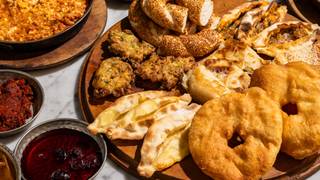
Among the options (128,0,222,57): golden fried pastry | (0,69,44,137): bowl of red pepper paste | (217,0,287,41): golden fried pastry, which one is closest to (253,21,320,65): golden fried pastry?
(217,0,287,41): golden fried pastry

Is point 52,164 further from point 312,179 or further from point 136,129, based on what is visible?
point 312,179

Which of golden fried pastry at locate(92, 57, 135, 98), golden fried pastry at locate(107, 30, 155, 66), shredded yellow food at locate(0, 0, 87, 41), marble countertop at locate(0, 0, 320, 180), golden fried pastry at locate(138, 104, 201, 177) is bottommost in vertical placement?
marble countertop at locate(0, 0, 320, 180)

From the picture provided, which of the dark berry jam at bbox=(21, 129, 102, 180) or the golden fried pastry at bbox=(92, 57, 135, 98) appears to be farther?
the golden fried pastry at bbox=(92, 57, 135, 98)

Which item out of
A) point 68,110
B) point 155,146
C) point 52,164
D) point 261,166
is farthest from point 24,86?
point 261,166

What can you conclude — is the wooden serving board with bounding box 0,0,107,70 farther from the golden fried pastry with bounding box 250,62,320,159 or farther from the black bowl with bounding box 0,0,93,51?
the golden fried pastry with bounding box 250,62,320,159

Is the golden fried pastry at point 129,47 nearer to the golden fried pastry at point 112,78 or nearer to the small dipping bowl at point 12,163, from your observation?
the golden fried pastry at point 112,78

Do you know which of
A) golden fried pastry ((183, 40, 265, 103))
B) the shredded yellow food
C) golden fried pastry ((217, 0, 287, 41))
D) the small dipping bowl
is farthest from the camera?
golden fried pastry ((217, 0, 287, 41))

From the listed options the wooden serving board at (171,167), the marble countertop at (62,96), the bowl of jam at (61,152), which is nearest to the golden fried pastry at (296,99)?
the wooden serving board at (171,167)

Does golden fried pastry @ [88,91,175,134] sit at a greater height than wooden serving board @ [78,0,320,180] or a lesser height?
greater

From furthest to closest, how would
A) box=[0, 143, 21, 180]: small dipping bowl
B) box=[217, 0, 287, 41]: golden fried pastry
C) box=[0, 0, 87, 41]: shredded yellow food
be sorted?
box=[217, 0, 287, 41]: golden fried pastry, box=[0, 0, 87, 41]: shredded yellow food, box=[0, 143, 21, 180]: small dipping bowl
